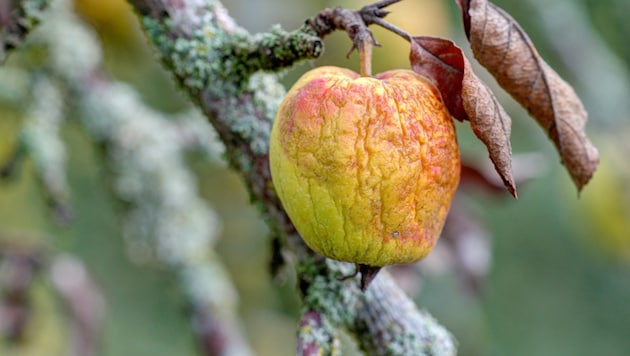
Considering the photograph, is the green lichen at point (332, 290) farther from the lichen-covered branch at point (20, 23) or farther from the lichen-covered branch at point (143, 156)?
the lichen-covered branch at point (143, 156)

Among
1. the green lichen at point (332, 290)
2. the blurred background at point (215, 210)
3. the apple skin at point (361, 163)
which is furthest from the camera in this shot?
the blurred background at point (215, 210)

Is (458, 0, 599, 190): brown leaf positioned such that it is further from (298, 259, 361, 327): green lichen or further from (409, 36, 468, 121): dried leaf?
(298, 259, 361, 327): green lichen

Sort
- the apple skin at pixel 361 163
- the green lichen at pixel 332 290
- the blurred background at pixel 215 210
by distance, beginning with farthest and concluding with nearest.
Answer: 1. the blurred background at pixel 215 210
2. the green lichen at pixel 332 290
3. the apple skin at pixel 361 163

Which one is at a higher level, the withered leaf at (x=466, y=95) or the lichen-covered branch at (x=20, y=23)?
the lichen-covered branch at (x=20, y=23)

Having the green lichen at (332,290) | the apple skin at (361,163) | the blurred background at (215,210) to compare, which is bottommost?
the blurred background at (215,210)

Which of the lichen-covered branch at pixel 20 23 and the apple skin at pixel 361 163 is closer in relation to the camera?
the apple skin at pixel 361 163

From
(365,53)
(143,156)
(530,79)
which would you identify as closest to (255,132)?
(365,53)

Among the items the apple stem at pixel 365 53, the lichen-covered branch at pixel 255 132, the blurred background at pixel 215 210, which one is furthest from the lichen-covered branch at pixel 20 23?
the apple stem at pixel 365 53
